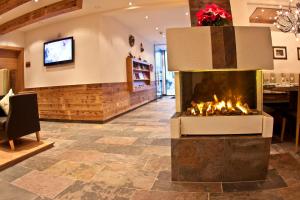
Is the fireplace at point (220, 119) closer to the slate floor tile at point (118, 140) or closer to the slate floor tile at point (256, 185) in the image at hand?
the slate floor tile at point (256, 185)

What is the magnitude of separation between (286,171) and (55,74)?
5398 mm

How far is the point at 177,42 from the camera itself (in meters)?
2.14

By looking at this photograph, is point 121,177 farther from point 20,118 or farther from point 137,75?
point 137,75

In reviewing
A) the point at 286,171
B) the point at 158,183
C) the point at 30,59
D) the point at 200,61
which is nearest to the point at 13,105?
the point at 158,183

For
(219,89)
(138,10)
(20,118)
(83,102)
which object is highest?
(138,10)

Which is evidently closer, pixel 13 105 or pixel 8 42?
pixel 13 105

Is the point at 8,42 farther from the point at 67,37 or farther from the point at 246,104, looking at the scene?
the point at 246,104

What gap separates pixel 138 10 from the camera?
4.96 m

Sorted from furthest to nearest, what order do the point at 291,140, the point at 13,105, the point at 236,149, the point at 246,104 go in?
the point at 291,140
the point at 13,105
the point at 246,104
the point at 236,149

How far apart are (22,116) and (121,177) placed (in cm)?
191

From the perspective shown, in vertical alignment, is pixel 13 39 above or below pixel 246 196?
above

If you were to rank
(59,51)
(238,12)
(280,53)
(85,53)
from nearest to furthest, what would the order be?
1. (238,12)
2. (280,53)
3. (85,53)
4. (59,51)

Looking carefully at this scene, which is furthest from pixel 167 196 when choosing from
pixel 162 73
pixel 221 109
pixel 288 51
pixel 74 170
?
pixel 162 73

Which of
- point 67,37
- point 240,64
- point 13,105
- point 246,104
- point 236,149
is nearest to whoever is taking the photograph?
point 236,149
